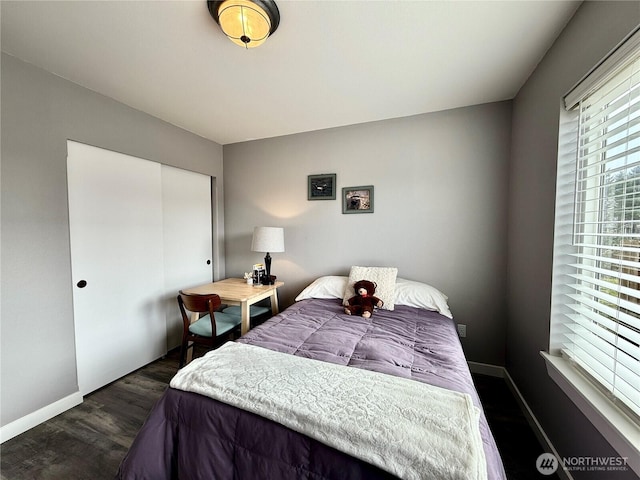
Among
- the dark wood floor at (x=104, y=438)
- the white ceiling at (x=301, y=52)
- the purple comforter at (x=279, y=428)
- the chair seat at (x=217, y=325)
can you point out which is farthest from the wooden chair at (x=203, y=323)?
the white ceiling at (x=301, y=52)

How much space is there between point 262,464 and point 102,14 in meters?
2.23

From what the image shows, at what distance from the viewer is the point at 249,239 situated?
10.4 feet

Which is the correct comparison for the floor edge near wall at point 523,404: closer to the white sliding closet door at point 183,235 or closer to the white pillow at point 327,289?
the white pillow at point 327,289

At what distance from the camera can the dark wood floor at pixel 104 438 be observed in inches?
55.7

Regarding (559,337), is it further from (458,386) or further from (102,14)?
(102,14)

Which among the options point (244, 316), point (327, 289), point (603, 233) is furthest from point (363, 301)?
point (603, 233)

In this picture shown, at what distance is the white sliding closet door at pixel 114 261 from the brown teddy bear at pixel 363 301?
6.52 ft

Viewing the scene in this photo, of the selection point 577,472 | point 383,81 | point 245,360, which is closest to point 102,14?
point 383,81

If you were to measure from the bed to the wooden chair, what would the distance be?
64cm

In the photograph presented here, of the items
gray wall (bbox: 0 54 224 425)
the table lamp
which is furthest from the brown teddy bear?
gray wall (bbox: 0 54 224 425)

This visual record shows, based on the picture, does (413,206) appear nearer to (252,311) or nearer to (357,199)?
(357,199)

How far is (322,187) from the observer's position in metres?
2.77

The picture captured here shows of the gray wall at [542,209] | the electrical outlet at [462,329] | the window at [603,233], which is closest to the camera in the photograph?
the window at [603,233]

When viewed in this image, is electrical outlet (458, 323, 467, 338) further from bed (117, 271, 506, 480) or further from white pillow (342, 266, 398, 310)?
bed (117, 271, 506, 480)
